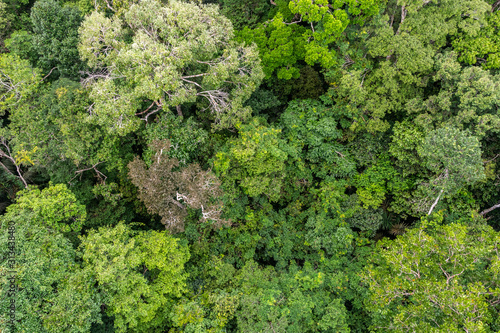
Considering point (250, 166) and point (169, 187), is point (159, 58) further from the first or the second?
point (250, 166)

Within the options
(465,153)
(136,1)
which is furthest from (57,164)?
(465,153)

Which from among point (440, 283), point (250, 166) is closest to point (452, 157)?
point (440, 283)

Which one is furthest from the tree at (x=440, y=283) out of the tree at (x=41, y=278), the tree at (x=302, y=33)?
the tree at (x=41, y=278)

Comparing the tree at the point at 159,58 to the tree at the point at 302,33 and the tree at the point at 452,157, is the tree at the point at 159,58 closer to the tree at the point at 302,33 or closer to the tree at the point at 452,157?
the tree at the point at 302,33

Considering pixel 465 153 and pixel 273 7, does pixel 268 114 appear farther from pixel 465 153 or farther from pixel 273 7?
pixel 465 153

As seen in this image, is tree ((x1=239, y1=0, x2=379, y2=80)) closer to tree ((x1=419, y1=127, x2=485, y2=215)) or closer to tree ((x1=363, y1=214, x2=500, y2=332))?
tree ((x1=419, y1=127, x2=485, y2=215))

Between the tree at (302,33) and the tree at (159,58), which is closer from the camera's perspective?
the tree at (159,58)
